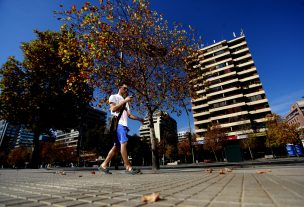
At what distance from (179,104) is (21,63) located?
59.6 feet

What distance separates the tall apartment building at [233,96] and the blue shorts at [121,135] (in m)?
50.2

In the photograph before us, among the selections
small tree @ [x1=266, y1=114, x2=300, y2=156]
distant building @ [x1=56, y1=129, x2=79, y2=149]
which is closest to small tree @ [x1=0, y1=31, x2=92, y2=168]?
small tree @ [x1=266, y1=114, x2=300, y2=156]

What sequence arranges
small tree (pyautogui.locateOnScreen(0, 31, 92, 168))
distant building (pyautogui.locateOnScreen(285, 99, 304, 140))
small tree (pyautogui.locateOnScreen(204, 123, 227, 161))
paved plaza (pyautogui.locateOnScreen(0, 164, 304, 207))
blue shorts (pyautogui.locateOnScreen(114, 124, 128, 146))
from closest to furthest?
paved plaza (pyautogui.locateOnScreen(0, 164, 304, 207)) < blue shorts (pyautogui.locateOnScreen(114, 124, 128, 146)) < small tree (pyautogui.locateOnScreen(0, 31, 92, 168)) < small tree (pyautogui.locateOnScreen(204, 123, 227, 161)) < distant building (pyautogui.locateOnScreen(285, 99, 304, 140))

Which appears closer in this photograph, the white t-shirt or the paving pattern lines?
the paving pattern lines

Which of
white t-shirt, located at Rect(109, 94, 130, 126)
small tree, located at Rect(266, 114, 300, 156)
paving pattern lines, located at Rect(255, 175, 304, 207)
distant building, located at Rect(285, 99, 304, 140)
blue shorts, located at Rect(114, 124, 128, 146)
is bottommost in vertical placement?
paving pattern lines, located at Rect(255, 175, 304, 207)

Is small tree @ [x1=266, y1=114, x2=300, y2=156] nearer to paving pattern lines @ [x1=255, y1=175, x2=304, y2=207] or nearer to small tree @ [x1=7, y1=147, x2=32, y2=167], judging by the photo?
paving pattern lines @ [x1=255, y1=175, x2=304, y2=207]

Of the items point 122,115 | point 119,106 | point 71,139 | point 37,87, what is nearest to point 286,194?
point 119,106

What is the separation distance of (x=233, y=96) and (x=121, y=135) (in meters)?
59.5

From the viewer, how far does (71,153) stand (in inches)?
3425

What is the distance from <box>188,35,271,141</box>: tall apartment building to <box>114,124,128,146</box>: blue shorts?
50.2m

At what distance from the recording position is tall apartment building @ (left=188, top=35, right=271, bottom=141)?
54200mm

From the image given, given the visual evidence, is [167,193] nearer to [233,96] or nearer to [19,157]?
[233,96]

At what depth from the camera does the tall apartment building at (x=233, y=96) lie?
178ft

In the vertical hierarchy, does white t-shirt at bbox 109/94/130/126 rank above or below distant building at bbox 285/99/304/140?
below
